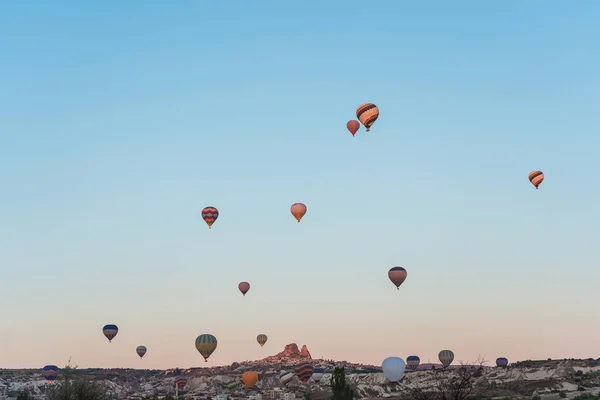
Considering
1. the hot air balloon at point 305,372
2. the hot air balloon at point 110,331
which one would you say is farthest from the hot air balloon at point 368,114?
the hot air balloon at point 305,372

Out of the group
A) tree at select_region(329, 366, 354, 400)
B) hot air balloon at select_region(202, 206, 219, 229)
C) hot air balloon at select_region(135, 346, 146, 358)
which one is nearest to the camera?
tree at select_region(329, 366, 354, 400)

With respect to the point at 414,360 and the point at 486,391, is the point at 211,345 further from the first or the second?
the point at 414,360

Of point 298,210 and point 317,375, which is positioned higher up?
point 298,210

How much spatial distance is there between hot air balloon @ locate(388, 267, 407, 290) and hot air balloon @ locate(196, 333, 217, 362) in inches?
1075

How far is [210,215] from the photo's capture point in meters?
102

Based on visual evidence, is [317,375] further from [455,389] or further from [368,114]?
[455,389]

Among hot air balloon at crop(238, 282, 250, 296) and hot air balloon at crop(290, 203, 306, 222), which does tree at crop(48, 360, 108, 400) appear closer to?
hot air balloon at crop(290, 203, 306, 222)

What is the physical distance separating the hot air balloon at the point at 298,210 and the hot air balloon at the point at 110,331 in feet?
123

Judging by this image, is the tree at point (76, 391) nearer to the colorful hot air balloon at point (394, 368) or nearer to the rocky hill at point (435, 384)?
the rocky hill at point (435, 384)

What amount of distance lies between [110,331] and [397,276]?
47.9 metres

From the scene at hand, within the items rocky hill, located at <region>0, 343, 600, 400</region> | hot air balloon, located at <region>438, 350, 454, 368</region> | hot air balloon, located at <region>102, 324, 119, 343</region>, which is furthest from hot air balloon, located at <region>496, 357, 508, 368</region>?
hot air balloon, located at <region>102, 324, 119, 343</region>

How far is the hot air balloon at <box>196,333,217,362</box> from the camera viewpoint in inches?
4166

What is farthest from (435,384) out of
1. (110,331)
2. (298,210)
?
(110,331)

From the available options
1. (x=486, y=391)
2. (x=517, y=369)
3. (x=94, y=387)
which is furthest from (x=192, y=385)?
(x=94, y=387)
